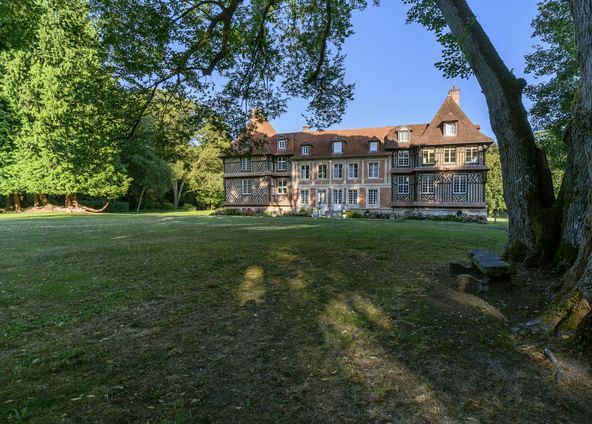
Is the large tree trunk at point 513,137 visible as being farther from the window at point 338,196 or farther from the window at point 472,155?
the window at point 338,196

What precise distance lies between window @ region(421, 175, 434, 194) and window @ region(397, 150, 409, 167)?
2.02 metres

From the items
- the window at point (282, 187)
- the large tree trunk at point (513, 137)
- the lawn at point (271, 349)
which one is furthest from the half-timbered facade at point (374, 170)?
the lawn at point (271, 349)

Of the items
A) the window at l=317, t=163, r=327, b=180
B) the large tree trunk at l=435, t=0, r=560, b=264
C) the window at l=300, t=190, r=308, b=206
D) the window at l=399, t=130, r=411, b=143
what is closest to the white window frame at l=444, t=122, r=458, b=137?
the window at l=399, t=130, r=411, b=143

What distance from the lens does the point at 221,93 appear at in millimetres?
11672

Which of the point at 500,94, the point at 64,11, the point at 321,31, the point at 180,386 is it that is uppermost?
the point at 321,31

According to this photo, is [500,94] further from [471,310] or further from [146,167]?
[146,167]

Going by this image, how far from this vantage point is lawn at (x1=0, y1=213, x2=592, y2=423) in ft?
7.43

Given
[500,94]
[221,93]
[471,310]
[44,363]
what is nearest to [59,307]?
[44,363]

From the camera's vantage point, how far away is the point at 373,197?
31828mm

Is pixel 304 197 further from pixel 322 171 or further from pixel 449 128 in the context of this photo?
pixel 449 128

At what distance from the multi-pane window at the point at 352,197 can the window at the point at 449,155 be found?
27.0 feet

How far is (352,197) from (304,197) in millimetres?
4796

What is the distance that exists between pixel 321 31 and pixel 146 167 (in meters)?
33.6

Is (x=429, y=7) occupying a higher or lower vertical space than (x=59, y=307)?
higher
